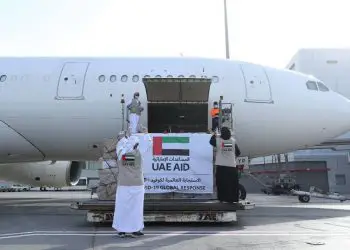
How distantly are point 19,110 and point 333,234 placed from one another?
8.47 metres

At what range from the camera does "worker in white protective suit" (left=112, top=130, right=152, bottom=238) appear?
675 cm

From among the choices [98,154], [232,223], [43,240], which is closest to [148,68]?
[98,154]

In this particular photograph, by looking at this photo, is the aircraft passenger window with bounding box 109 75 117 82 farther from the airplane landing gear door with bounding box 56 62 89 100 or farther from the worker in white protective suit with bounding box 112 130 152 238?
the worker in white protective suit with bounding box 112 130 152 238

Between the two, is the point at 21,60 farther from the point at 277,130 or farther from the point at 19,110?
the point at 277,130

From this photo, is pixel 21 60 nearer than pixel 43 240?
No

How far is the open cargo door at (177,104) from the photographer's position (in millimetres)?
11117

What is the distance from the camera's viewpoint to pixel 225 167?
27.8 ft

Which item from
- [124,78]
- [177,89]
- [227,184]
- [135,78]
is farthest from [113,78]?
[227,184]

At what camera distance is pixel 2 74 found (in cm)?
1269

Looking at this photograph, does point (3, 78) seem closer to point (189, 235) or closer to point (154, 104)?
point (154, 104)

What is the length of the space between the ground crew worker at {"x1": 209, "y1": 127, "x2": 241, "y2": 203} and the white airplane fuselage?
11.8 feet

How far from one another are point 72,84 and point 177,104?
2.78 m

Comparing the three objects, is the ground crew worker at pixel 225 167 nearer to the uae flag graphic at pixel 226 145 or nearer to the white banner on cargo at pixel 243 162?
the uae flag graphic at pixel 226 145

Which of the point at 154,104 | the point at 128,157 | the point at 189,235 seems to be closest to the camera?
the point at 189,235
